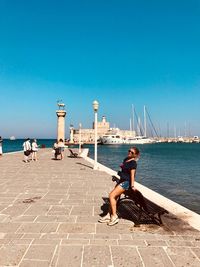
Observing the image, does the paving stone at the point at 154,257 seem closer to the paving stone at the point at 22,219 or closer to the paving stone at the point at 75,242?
the paving stone at the point at 75,242

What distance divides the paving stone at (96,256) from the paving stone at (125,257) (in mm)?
92

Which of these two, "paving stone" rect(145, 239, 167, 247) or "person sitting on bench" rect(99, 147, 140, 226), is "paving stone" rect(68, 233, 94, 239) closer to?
"person sitting on bench" rect(99, 147, 140, 226)

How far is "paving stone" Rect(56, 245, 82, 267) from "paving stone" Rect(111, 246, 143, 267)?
0.51 m

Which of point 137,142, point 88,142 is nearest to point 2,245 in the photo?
point 137,142

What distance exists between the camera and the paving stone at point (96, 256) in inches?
153

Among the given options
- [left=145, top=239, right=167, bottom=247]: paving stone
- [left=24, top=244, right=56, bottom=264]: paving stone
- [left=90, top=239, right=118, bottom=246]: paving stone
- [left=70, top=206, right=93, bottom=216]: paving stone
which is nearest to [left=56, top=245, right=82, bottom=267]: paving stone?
[left=24, top=244, right=56, bottom=264]: paving stone

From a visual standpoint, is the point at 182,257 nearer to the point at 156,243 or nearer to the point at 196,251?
the point at 196,251

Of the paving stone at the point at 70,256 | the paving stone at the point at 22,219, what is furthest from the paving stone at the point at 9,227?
the paving stone at the point at 70,256

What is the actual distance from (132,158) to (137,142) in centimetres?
12976

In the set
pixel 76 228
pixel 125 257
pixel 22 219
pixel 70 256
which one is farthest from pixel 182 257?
pixel 22 219

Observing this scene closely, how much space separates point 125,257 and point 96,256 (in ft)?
1.40

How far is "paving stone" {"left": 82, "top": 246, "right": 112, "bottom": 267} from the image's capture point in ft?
12.7

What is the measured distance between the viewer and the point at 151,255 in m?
4.16

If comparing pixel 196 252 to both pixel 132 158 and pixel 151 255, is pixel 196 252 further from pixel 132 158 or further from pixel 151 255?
pixel 132 158
